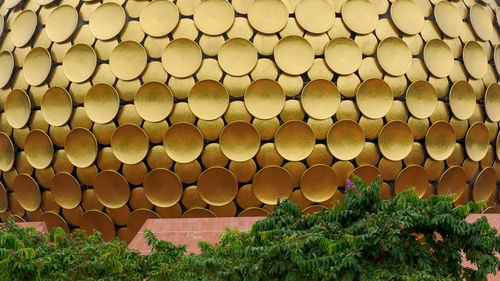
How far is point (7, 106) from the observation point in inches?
431

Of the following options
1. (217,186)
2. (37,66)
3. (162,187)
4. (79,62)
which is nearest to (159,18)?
(79,62)

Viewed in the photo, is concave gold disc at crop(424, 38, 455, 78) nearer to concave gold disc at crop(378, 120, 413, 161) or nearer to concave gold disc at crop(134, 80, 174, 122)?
concave gold disc at crop(378, 120, 413, 161)

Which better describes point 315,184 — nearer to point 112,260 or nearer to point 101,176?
point 101,176

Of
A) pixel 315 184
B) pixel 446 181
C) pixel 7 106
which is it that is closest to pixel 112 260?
pixel 315 184

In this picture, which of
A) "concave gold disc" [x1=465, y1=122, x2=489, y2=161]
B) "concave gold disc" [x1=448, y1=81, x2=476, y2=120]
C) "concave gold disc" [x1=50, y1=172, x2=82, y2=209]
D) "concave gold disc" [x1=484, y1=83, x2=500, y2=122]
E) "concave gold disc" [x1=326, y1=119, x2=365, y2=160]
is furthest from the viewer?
"concave gold disc" [x1=484, y1=83, x2=500, y2=122]

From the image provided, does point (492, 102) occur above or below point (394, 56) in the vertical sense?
below

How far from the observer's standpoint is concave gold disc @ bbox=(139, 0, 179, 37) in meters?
9.88

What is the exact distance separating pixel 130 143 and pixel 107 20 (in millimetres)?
2078

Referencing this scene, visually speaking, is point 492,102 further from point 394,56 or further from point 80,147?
point 80,147

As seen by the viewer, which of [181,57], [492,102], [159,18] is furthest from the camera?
[492,102]

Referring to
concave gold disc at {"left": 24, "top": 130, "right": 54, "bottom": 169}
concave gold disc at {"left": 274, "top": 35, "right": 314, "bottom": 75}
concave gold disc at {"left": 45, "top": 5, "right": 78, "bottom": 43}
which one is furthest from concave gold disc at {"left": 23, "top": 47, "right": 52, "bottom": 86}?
concave gold disc at {"left": 274, "top": 35, "right": 314, "bottom": 75}

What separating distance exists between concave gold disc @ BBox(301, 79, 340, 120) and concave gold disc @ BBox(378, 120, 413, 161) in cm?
94

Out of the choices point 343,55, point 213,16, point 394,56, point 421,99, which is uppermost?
point 213,16

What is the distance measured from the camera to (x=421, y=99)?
10.3 meters
